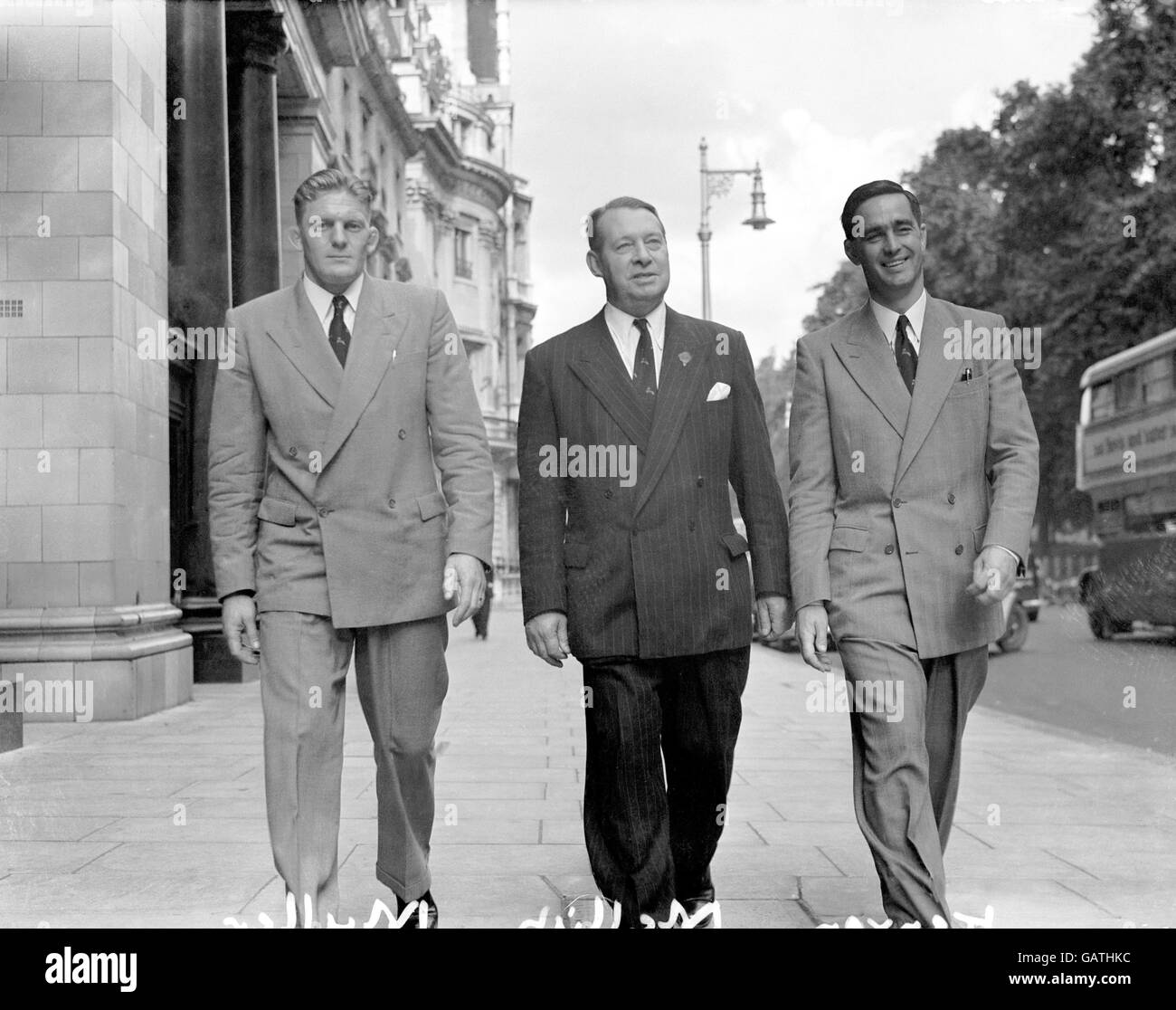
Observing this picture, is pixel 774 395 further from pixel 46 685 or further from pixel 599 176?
pixel 599 176

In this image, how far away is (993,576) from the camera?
12.6ft

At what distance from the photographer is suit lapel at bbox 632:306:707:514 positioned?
4156mm

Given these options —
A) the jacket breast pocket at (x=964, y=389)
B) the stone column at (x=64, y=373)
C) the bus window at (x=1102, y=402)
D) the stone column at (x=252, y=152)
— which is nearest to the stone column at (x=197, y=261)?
the stone column at (x=252, y=152)

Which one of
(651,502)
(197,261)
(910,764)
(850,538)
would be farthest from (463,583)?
(197,261)

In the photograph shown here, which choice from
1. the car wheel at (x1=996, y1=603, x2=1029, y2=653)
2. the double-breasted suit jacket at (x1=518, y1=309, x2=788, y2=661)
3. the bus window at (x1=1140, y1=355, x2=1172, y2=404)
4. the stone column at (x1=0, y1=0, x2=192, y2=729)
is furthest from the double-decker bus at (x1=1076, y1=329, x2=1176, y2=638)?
the double-breasted suit jacket at (x1=518, y1=309, x2=788, y2=661)

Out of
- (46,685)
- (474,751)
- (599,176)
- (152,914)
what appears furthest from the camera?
(46,685)

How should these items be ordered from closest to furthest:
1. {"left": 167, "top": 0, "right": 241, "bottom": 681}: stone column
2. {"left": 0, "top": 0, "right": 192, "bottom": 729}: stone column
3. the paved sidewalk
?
the paved sidewalk, {"left": 0, "top": 0, "right": 192, "bottom": 729}: stone column, {"left": 167, "top": 0, "right": 241, "bottom": 681}: stone column

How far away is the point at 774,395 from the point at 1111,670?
1362 inches

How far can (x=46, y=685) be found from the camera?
9758mm

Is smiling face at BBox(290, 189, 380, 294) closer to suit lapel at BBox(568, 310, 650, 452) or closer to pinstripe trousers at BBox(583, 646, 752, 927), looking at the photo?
suit lapel at BBox(568, 310, 650, 452)

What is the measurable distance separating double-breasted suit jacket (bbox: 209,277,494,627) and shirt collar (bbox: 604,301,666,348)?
1.52 feet

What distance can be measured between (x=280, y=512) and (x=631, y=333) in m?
1.13

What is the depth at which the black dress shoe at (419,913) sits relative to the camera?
13.3 feet
